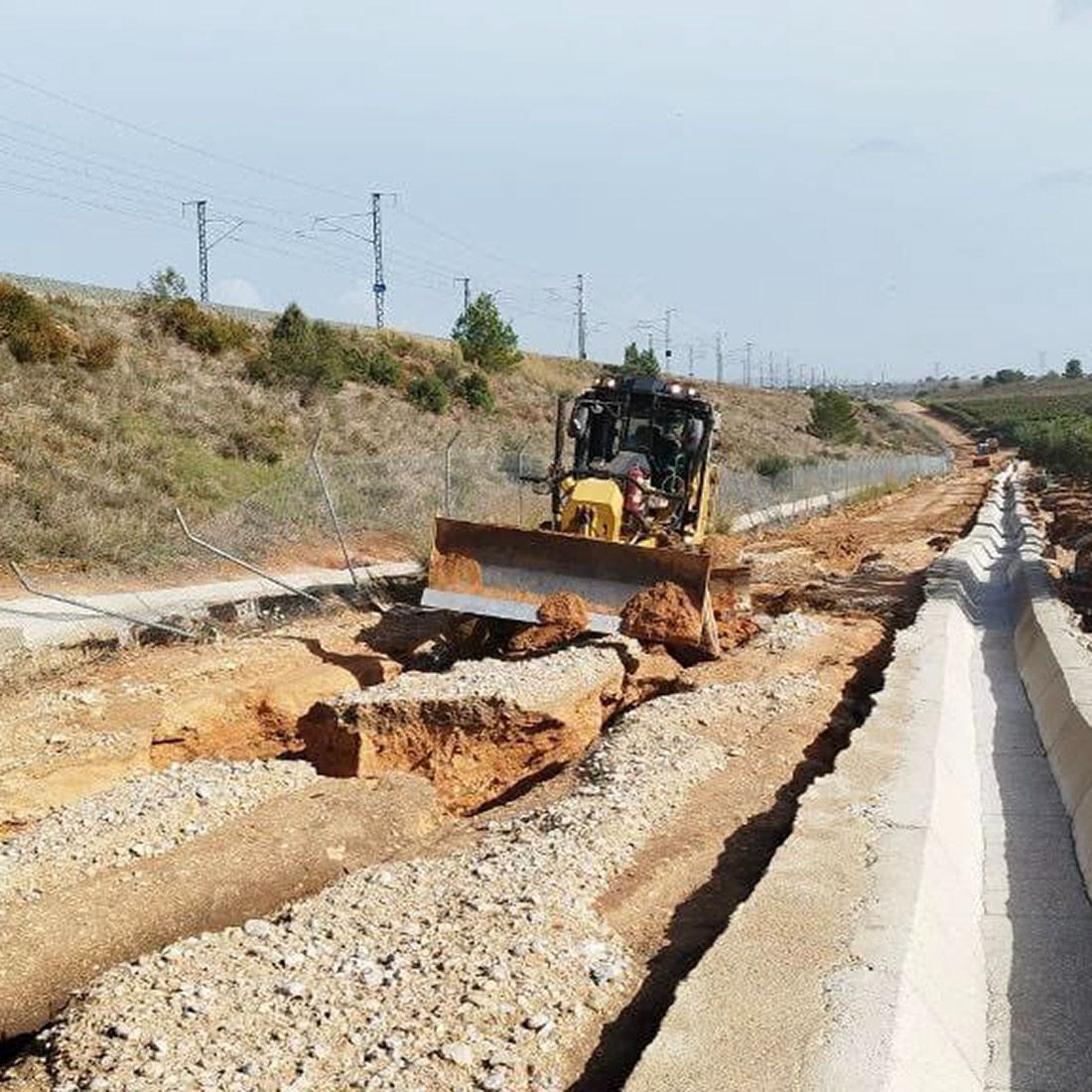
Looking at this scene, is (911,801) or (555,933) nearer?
(555,933)

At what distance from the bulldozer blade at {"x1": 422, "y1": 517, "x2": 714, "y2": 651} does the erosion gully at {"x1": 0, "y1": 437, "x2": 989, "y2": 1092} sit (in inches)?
29.0

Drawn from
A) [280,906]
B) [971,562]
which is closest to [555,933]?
[280,906]

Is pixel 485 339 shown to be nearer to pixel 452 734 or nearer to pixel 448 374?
pixel 448 374

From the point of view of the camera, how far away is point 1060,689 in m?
10.3

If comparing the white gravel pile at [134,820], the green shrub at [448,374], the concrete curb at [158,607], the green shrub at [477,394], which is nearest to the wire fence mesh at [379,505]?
the concrete curb at [158,607]

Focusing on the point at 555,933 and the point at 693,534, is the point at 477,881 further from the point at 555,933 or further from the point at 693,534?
the point at 693,534

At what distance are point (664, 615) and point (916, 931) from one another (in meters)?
6.33

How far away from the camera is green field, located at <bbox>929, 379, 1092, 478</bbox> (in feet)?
179

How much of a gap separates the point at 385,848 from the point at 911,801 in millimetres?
3101

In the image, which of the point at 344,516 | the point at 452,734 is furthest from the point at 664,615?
the point at 344,516

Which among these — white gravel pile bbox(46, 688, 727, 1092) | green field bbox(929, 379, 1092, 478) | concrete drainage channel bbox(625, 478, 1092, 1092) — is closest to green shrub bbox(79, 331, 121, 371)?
concrete drainage channel bbox(625, 478, 1092, 1092)

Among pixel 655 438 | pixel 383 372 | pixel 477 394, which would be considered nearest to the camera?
pixel 655 438

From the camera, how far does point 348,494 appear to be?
24.0 m

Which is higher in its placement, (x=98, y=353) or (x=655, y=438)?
(x=98, y=353)
